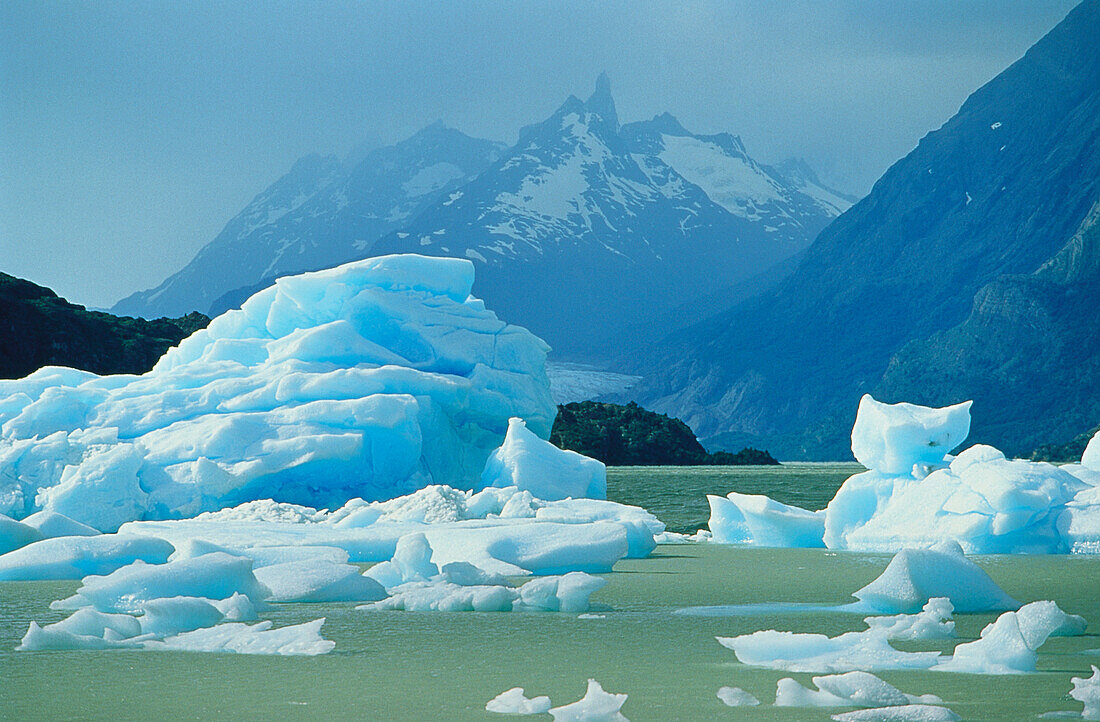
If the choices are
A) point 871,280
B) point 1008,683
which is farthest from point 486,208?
point 1008,683

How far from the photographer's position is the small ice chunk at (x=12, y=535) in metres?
9.91

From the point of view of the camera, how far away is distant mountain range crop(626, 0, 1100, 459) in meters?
88.3

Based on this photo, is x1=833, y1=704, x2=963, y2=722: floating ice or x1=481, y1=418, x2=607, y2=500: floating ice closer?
x1=833, y1=704, x2=963, y2=722: floating ice

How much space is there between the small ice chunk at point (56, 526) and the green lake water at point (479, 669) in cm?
247

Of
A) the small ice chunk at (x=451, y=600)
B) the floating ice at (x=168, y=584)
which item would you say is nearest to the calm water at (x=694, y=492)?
the small ice chunk at (x=451, y=600)

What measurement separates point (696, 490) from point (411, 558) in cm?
1976

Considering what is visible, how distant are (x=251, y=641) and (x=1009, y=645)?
3334 mm

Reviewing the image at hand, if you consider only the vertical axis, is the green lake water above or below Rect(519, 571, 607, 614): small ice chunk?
below

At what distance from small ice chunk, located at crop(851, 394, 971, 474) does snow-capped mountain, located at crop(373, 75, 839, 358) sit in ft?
430

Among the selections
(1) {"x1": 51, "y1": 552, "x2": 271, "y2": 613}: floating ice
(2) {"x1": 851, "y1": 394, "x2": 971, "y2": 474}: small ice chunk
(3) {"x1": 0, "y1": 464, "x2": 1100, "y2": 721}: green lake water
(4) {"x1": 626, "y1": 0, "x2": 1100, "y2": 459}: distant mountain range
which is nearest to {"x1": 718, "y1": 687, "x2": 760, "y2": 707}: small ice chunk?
(3) {"x1": 0, "y1": 464, "x2": 1100, "y2": 721}: green lake water

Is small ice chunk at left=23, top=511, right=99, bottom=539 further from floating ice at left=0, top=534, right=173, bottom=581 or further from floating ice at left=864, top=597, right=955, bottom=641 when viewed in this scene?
floating ice at left=864, top=597, right=955, bottom=641

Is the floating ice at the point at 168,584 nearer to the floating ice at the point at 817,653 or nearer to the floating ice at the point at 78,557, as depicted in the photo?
the floating ice at the point at 78,557

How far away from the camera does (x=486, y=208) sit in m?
167

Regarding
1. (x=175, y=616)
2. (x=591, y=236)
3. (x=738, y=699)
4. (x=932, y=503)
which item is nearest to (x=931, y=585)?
(x=738, y=699)
